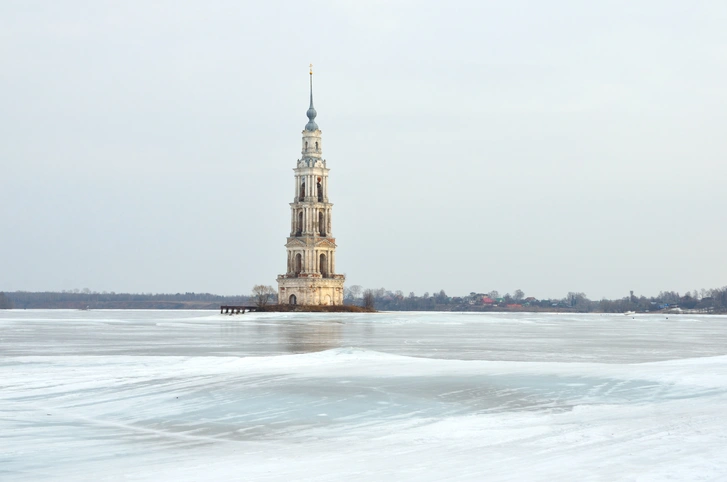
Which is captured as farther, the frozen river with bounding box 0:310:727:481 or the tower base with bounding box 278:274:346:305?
the tower base with bounding box 278:274:346:305

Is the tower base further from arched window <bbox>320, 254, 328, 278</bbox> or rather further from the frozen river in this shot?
the frozen river

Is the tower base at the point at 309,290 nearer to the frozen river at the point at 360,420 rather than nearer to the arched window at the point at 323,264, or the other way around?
the arched window at the point at 323,264

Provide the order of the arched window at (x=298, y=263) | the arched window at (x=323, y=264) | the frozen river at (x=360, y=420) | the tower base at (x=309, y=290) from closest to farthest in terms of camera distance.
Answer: the frozen river at (x=360, y=420), the tower base at (x=309, y=290), the arched window at (x=298, y=263), the arched window at (x=323, y=264)

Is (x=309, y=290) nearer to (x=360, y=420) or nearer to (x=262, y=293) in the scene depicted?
(x=262, y=293)

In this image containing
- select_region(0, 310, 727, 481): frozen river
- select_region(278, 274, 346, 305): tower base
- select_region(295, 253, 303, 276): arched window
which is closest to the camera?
select_region(0, 310, 727, 481): frozen river

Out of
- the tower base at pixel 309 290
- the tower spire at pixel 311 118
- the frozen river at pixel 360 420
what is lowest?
the frozen river at pixel 360 420

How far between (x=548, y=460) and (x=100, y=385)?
11256mm

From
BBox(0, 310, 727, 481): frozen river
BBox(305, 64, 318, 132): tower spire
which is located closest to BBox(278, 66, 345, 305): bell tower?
BBox(305, 64, 318, 132): tower spire

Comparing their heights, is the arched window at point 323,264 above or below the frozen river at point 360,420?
above

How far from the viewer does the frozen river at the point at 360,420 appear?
10789 mm

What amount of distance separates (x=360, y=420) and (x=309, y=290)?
110 m

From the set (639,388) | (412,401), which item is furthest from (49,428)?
(639,388)

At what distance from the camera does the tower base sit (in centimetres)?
12394

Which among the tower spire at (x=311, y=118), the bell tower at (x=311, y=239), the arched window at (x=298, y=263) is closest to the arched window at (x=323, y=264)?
the bell tower at (x=311, y=239)
